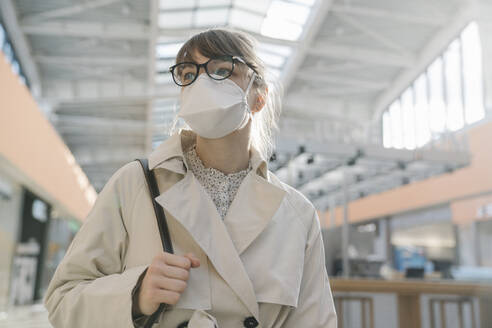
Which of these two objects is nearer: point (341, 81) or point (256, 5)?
point (256, 5)

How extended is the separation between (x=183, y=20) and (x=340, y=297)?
1055 centimetres

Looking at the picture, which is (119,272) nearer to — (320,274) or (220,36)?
(320,274)

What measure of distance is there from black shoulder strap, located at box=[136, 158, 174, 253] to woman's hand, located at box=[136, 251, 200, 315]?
0.11 m

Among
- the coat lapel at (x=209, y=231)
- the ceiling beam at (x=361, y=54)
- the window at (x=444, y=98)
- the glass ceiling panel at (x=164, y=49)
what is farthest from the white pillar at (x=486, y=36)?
the coat lapel at (x=209, y=231)

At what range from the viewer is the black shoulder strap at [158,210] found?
108 centimetres

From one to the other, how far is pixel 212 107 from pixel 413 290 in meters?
4.00

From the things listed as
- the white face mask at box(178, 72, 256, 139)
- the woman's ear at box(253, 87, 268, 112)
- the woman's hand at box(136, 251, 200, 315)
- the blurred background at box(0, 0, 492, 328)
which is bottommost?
the woman's hand at box(136, 251, 200, 315)

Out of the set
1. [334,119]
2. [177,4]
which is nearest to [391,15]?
[177,4]

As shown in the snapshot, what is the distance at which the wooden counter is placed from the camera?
4492mm

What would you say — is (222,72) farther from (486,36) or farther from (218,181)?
(486,36)

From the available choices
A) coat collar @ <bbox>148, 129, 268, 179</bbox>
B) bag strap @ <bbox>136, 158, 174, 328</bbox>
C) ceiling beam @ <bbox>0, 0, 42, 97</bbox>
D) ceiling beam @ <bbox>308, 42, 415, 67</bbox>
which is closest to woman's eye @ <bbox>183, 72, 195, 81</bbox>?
coat collar @ <bbox>148, 129, 268, 179</bbox>

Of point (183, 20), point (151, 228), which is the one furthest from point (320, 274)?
point (183, 20)

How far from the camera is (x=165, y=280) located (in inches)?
37.4

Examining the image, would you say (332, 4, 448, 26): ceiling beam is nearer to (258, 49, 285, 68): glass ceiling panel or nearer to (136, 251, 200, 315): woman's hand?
(258, 49, 285, 68): glass ceiling panel
